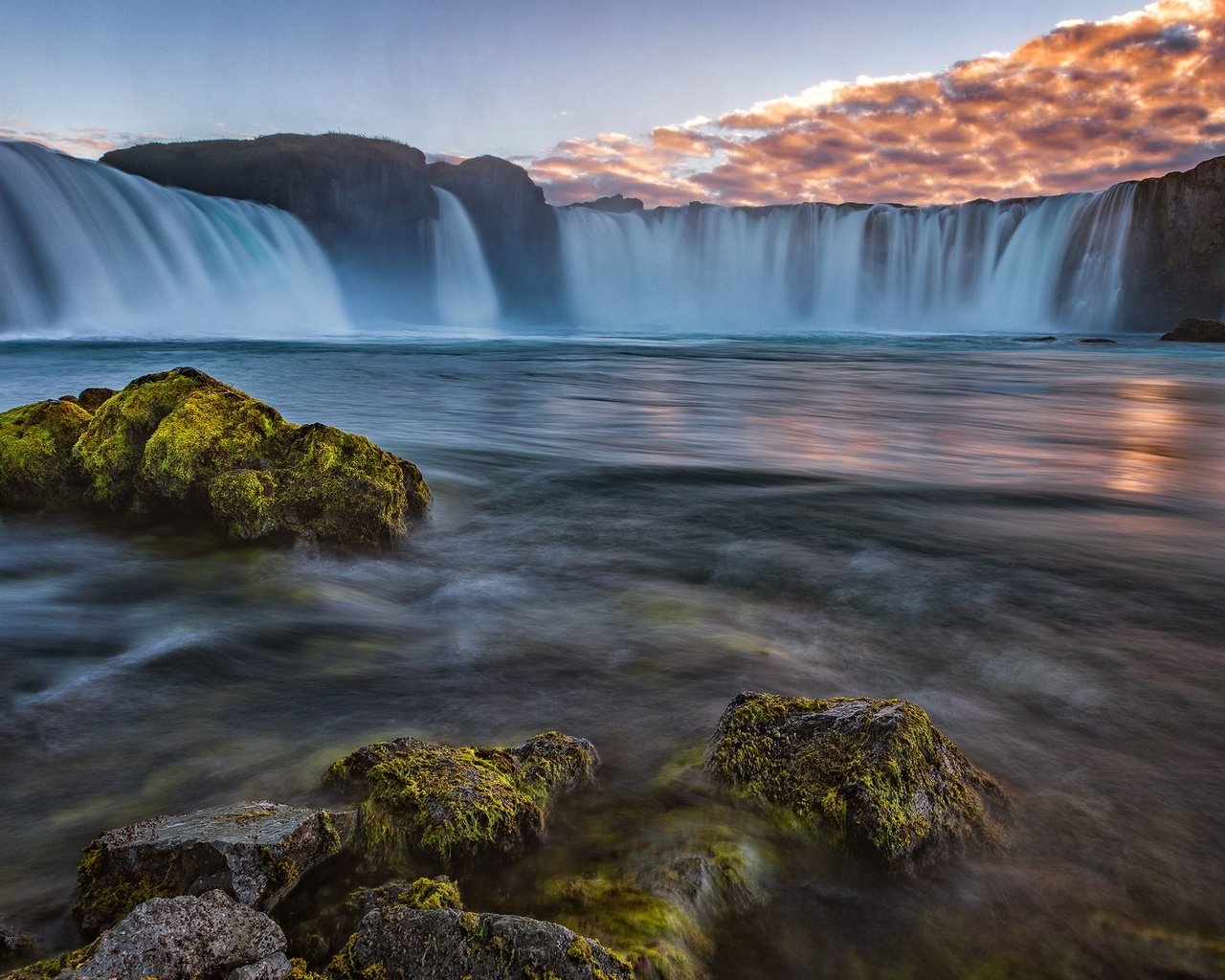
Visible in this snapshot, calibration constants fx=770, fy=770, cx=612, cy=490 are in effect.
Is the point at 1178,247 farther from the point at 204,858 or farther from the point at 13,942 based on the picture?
the point at 13,942

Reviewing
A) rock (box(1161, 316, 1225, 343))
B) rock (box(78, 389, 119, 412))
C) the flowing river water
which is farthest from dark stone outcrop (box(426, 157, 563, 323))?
rock (box(78, 389, 119, 412))

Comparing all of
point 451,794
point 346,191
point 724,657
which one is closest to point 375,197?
point 346,191

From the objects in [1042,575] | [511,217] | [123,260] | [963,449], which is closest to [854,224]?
[511,217]

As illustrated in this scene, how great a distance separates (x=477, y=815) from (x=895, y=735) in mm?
1227

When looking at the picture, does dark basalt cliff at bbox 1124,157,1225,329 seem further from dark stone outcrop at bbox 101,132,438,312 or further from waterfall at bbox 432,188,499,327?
dark stone outcrop at bbox 101,132,438,312

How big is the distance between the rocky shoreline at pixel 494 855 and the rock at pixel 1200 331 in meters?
47.1

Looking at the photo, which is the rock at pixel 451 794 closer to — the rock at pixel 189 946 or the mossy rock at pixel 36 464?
the rock at pixel 189 946

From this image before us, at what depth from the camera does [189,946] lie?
1494 millimetres

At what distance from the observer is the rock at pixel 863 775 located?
218 centimetres

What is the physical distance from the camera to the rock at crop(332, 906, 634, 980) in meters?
1.52

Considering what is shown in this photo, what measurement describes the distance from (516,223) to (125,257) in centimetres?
4219

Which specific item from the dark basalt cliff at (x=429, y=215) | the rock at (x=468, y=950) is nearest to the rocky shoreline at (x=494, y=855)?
the rock at (x=468, y=950)

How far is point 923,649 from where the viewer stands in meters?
3.84

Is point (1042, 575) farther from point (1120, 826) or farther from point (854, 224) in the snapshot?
point (854, 224)
